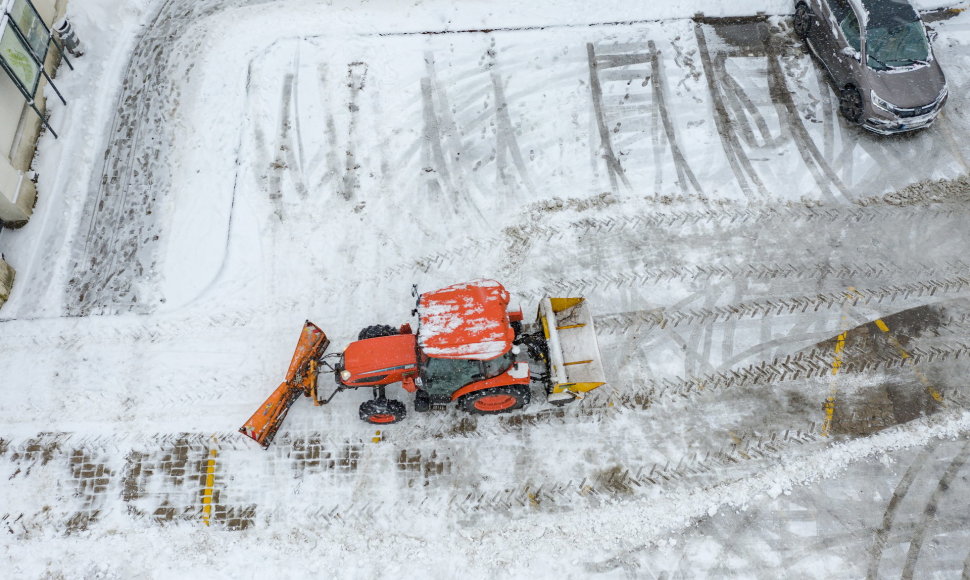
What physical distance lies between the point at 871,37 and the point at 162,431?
1449 cm

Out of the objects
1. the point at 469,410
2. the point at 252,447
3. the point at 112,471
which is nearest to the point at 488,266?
the point at 469,410

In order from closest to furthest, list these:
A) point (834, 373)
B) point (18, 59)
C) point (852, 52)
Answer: point (834, 373)
point (18, 59)
point (852, 52)

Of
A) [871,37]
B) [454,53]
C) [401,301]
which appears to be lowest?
[401,301]

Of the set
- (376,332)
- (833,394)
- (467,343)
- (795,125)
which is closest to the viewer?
(467,343)

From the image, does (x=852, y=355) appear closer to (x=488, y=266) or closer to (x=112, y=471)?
(x=488, y=266)

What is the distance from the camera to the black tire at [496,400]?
788cm

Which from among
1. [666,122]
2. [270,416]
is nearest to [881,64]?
[666,122]

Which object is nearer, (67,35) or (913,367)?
(913,367)

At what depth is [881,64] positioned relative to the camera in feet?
34.8

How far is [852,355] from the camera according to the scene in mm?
9141

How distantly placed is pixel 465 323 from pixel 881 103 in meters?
9.06

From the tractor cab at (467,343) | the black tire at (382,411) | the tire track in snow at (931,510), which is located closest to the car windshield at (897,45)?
the tire track in snow at (931,510)

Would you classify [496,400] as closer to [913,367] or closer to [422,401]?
[422,401]

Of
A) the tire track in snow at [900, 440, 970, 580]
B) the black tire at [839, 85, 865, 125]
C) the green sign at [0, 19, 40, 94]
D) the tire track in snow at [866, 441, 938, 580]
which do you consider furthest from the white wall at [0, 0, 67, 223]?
the black tire at [839, 85, 865, 125]
